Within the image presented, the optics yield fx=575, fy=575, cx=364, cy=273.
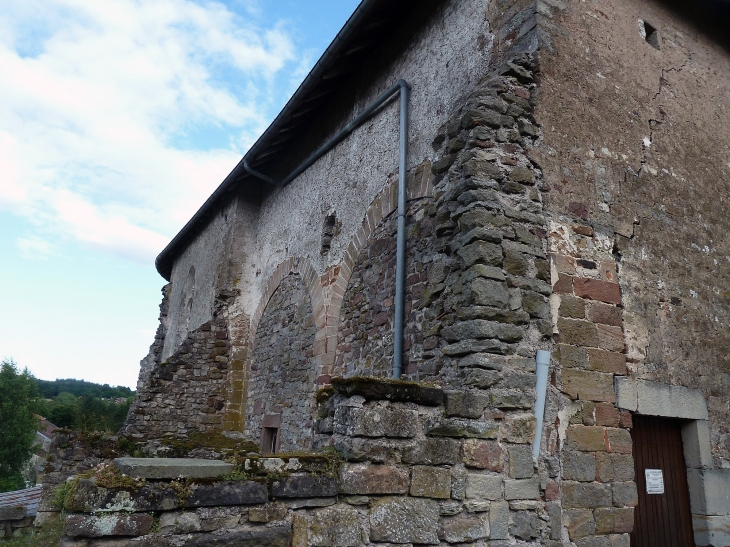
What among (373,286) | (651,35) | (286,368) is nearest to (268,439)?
(286,368)

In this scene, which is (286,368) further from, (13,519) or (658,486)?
(658,486)

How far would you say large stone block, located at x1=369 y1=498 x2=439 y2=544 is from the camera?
3.23 meters

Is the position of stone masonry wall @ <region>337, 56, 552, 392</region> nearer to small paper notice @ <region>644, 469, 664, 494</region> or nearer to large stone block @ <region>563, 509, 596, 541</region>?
large stone block @ <region>563, 509, 596, 541</region>

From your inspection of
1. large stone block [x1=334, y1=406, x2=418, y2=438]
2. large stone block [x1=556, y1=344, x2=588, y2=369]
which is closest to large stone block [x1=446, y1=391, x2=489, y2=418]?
large stone block [x1=334, y1=406, x2=418, y2=438]

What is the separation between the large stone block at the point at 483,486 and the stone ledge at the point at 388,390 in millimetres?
517

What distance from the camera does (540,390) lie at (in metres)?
4.07

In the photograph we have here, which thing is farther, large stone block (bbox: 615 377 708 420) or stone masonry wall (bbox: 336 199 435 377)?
stone masonry wall (bbox: 336 199 435 377)

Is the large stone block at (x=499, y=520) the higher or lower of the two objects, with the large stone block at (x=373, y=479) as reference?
lower

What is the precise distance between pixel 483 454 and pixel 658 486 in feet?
6.81

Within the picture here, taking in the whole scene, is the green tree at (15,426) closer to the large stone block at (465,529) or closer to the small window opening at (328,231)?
the small window opening at (328,231)

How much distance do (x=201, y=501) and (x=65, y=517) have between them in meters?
0.59

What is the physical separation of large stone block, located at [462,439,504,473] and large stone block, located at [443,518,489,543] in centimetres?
32

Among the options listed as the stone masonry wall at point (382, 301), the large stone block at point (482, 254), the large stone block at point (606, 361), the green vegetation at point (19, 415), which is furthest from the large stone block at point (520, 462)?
the green vegetation at point (19, 415)

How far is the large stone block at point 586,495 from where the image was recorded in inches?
159
